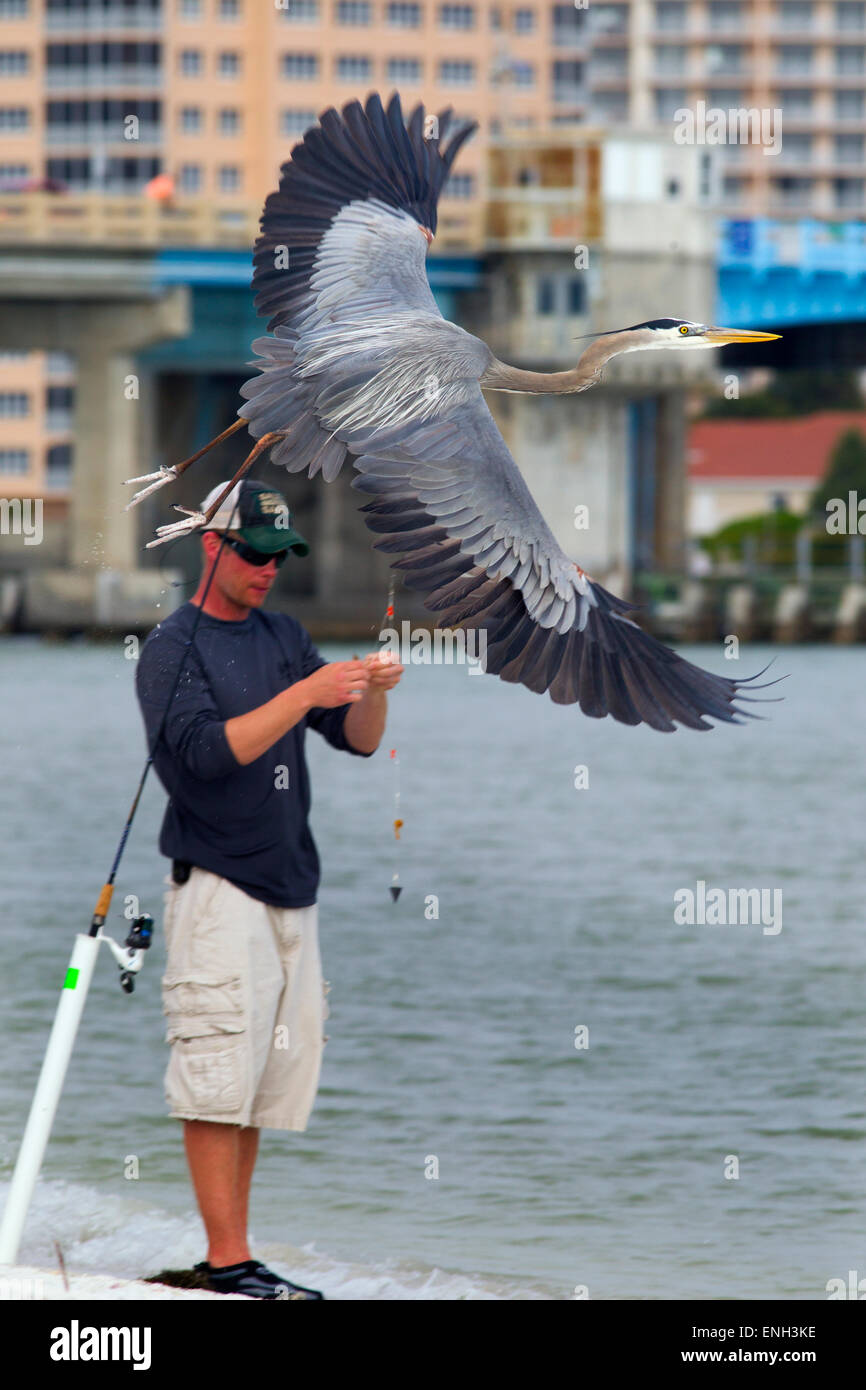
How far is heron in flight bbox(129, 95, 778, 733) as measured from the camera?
6.09 meters

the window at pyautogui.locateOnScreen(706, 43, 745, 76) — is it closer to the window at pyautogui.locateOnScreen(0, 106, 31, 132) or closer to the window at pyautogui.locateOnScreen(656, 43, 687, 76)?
the window at pyautogui.locateOnScreen(656, 43, 687, 76)

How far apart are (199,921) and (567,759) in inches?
1451

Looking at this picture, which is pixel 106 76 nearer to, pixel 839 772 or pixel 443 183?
pixel 839 772

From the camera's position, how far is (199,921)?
698 centimetres

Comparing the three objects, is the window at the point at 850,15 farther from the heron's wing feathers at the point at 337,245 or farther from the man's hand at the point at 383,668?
the man's hand at the point at 383,668

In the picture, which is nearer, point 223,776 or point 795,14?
point 223,776

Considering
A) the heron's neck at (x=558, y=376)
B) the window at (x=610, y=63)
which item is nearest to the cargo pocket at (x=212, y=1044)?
the heron's neck at (x=558, y=376)

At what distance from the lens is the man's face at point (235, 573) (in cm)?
705

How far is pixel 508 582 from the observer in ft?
20.4

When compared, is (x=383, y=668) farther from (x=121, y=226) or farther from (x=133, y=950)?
(x=121, y=226)

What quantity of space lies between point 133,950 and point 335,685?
99 centimetres

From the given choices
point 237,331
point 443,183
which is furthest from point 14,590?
point 443,183

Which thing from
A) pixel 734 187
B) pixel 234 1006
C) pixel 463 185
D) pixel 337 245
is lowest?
pixel 234 1006

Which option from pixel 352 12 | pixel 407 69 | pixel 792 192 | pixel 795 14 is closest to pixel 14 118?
pixel 352 12
